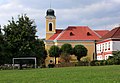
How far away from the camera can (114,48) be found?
87.6 metres

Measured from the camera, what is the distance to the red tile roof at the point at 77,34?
108275 millimetres

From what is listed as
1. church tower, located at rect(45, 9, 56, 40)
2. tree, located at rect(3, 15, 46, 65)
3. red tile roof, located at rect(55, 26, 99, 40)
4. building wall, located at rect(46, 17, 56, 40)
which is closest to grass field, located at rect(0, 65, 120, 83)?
tree, located at rect(3, 15, 46, 65)

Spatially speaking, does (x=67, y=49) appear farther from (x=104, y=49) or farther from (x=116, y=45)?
(x=116, y=45)

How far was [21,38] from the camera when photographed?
61094 mm

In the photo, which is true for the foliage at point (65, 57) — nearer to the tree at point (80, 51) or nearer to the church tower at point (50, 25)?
the tree at point (80, 51)

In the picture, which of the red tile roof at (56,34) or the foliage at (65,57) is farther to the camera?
the red tile roof at (56,34)

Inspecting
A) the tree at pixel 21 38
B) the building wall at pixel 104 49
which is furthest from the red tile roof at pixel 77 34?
the tree at pixel 21 38

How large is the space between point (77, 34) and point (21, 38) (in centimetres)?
4985

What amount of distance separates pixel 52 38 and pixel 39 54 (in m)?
43.7

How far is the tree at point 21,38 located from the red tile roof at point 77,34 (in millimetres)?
44587

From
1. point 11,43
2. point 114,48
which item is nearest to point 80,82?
point 11,43

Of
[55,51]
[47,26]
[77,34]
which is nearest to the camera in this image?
[55,51]

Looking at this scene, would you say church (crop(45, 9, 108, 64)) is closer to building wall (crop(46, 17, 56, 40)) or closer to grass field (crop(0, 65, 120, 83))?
building wall (crop(46, 17, 56, 40))

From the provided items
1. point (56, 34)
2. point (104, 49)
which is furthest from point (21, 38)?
point (56, 34)
